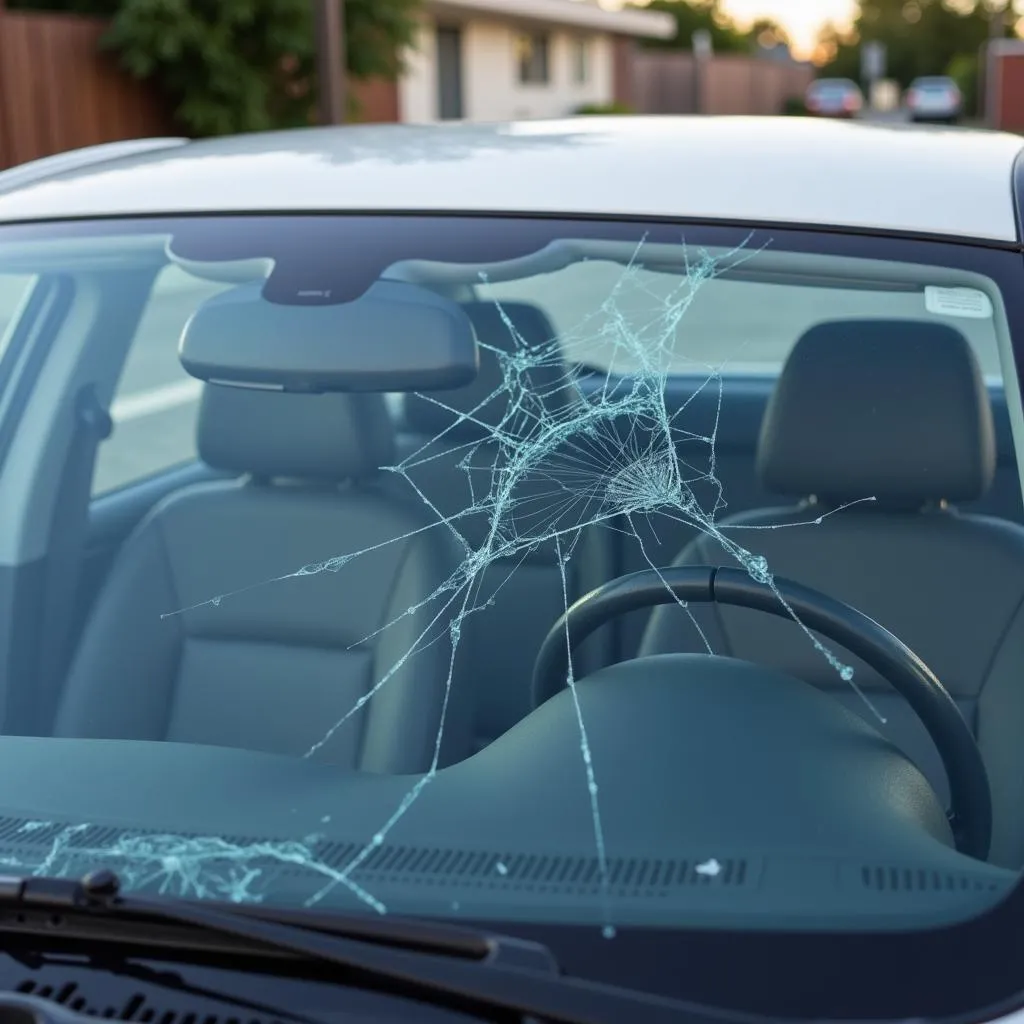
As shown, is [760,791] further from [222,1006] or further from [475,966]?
[222,1006]

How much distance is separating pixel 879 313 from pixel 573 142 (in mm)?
554

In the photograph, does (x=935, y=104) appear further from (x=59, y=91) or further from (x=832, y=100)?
(x=59, y=91)

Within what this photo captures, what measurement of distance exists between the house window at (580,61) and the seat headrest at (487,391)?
31167 millimetres

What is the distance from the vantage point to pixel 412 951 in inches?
46.8

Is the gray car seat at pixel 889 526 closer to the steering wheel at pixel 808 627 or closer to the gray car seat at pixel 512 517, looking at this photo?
the steering wheel at pixel 808 627

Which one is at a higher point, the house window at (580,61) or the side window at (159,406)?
the house window at (580,61)

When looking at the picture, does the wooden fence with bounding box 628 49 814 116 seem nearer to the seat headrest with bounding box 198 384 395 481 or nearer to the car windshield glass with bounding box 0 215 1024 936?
the seat headrest with bounding box 198 384 395 481

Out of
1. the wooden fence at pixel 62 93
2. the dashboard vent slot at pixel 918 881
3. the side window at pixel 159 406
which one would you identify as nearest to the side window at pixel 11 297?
the side window at pixel 159 406

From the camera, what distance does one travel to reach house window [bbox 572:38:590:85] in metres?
31.9

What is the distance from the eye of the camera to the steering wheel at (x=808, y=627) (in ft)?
5.29

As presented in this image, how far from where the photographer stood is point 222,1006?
1.17 m

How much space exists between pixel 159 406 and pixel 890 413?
341 cm

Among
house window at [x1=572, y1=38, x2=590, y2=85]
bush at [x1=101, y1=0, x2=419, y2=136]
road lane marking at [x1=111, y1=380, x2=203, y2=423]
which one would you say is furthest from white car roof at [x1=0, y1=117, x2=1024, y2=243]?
house window at [x1=572, y1=38, x2=590, y2=85]

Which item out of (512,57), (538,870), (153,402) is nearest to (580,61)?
(512,57)
